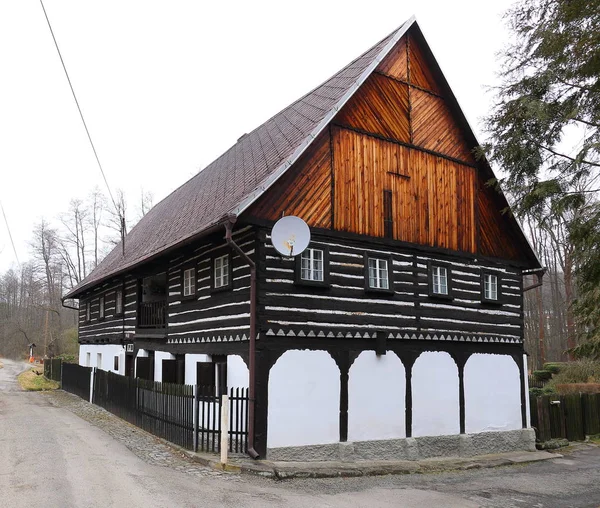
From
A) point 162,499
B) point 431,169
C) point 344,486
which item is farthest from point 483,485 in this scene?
point 431,169

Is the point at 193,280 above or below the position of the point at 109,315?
above

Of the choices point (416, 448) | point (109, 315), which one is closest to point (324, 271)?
point (416, 448)

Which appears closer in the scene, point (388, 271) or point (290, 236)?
point (290, 236)

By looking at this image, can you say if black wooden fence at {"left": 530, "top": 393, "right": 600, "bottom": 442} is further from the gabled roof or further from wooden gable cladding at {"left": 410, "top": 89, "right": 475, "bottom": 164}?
wooden gable cladding at {"left": 410, "top": 89, "right": 475, "bottom": 164}

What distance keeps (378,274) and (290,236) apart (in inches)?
125

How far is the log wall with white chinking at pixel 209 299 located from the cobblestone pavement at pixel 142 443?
2.41m

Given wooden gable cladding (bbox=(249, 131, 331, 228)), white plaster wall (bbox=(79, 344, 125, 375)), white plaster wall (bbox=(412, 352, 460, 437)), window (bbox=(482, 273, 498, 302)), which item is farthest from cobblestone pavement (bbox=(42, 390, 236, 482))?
window (bbox=(482, 273, 498, 302))

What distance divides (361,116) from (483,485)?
8.31m

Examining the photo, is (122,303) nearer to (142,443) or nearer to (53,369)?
(142,443)

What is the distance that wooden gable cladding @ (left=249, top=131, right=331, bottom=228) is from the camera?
39.0 ft

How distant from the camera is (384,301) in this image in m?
13.5

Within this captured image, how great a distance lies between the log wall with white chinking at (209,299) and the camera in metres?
11.9

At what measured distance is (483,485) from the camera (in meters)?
11.0

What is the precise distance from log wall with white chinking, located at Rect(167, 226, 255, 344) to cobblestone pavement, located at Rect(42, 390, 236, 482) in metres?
2.41
